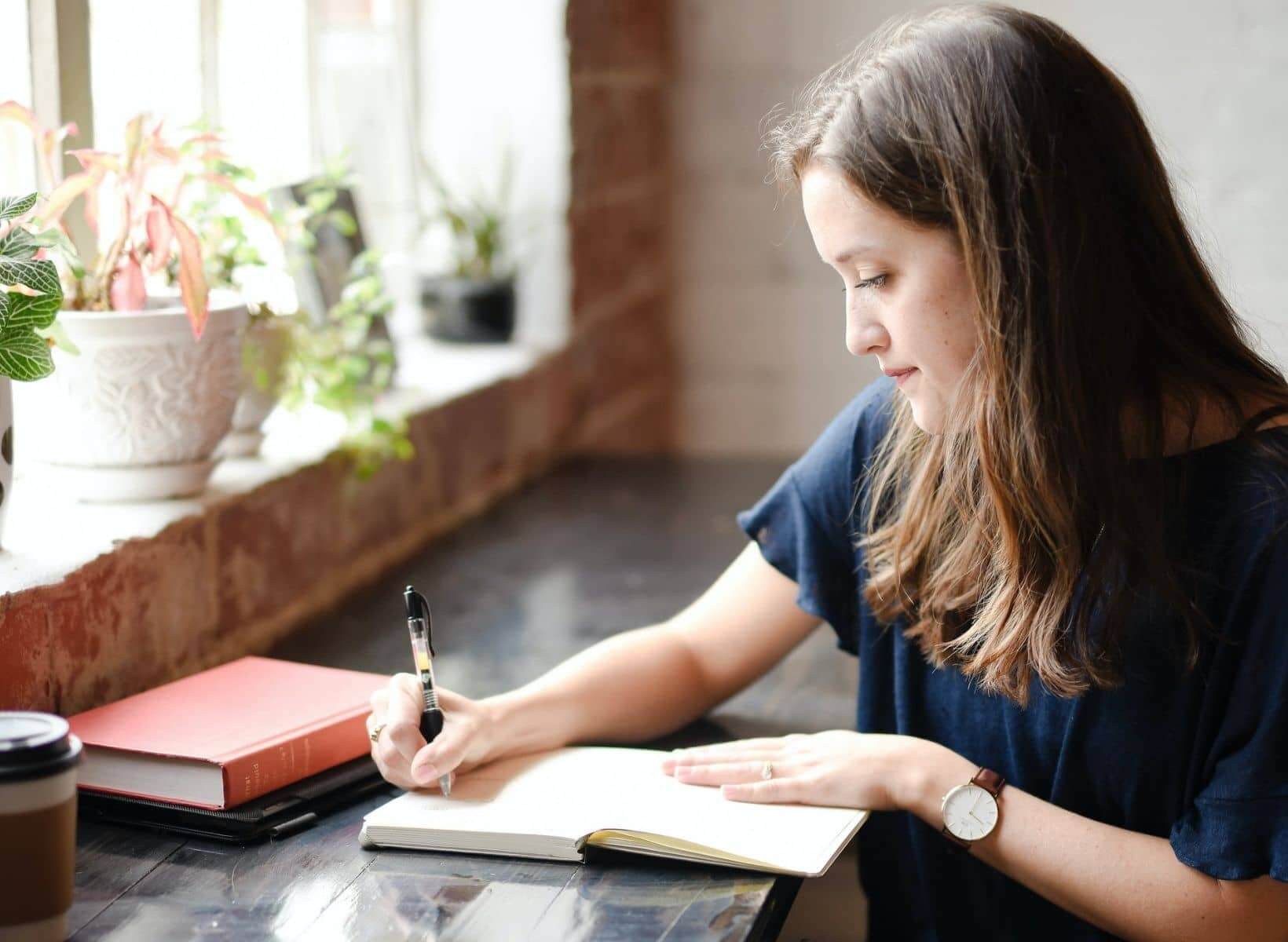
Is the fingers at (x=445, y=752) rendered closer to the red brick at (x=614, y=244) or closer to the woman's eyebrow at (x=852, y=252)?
the woman's eyebrow at (x=852, y=252)

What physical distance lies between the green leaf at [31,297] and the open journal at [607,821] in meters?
0.46

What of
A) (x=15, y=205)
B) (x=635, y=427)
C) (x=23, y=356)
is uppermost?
(x=15, y=205)

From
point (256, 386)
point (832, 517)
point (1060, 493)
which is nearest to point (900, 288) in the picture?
point (1060, 493)

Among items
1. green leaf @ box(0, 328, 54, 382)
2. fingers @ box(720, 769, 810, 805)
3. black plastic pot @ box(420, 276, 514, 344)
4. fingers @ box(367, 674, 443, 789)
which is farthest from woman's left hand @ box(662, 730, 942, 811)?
black plastic pot @ box(420, 276, 514, 344)

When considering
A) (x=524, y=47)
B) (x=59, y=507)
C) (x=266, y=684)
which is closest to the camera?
(x=266, y=684)

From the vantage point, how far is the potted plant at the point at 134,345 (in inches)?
52.0

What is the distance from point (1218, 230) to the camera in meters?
2.87

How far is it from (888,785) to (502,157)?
1.83 metres

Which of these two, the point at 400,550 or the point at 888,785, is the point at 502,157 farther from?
the point at 888,785

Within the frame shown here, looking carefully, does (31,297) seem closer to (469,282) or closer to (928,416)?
(928,416)

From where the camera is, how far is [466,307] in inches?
101

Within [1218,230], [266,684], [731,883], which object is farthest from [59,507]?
[1218,230]

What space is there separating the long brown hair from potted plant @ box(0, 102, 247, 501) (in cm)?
61

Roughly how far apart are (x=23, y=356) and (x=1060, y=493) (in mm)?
804
